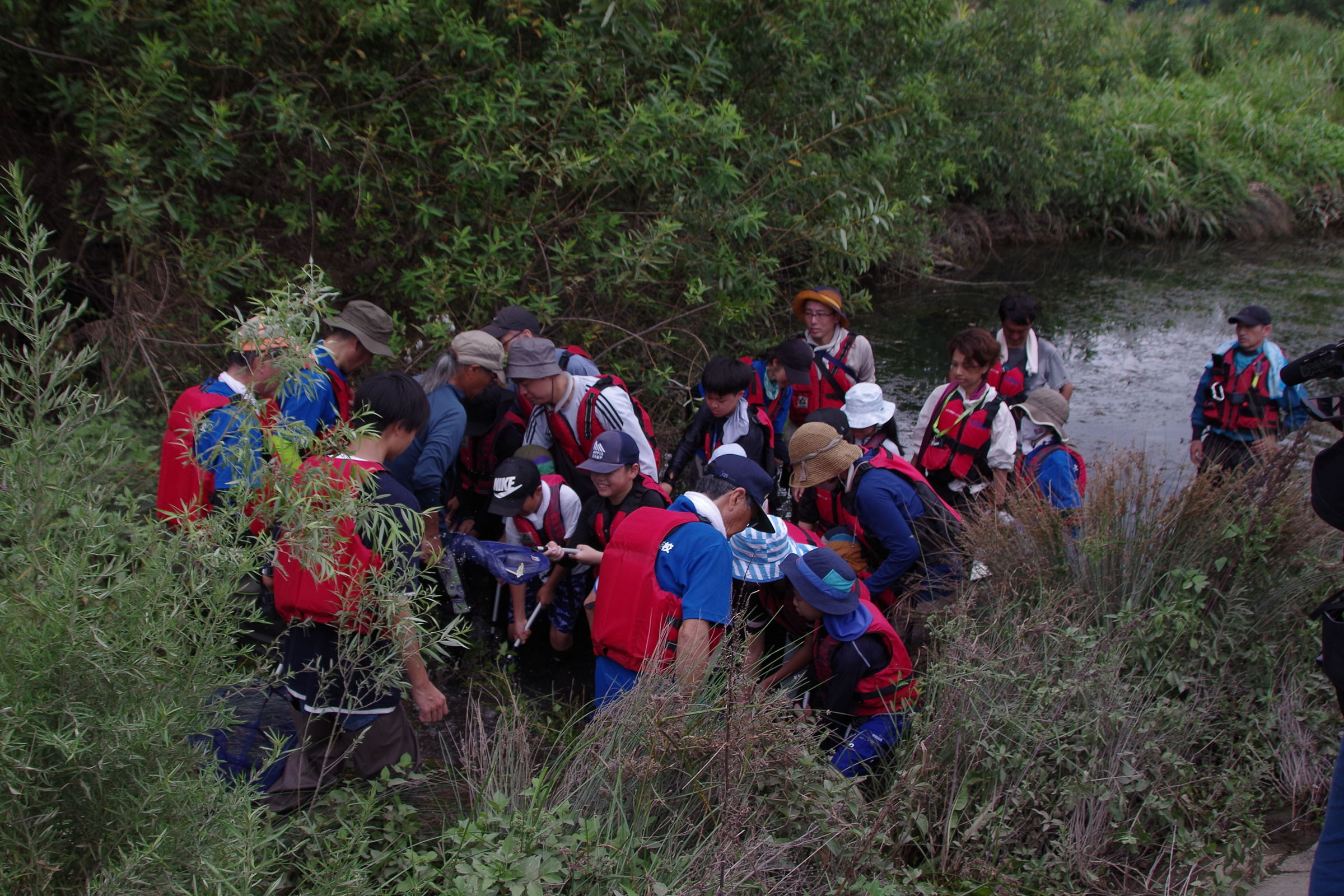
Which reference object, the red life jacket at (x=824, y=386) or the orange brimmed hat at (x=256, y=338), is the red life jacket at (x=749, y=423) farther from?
the orange brimmed hat at (x=256, y=338)

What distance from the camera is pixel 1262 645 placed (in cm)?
422

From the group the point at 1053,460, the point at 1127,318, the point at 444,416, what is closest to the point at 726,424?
the point at 444,416

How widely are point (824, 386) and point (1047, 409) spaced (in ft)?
5.46

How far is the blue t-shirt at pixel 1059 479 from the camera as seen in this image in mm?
4840

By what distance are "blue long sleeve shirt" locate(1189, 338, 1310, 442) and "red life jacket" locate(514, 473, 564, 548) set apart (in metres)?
4.52

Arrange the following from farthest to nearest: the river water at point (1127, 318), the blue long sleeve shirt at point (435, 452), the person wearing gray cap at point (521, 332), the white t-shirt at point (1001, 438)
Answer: the river water at point (1127, 318)
the person wearing gray cap at point (521, 332)
the white t-shirt at point (1001, 438)
the blue long sleeve shirt at point (435, 452)

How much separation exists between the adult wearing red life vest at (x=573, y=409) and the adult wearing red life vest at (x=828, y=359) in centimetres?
150

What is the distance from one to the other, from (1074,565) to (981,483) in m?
0.83

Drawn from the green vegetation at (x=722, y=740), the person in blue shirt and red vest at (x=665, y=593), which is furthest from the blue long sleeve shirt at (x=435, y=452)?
the person in blue shirt and red vest at (x=665, y=593)

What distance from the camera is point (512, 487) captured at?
4.47m

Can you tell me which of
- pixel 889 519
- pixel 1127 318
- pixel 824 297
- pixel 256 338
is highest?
pixel 256 338

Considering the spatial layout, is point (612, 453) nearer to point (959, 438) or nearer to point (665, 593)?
point (665, 593)

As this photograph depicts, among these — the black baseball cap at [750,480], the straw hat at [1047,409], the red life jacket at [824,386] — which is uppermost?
the straw hat at [1047,409]

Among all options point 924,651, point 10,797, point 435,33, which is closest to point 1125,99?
point 435,33
